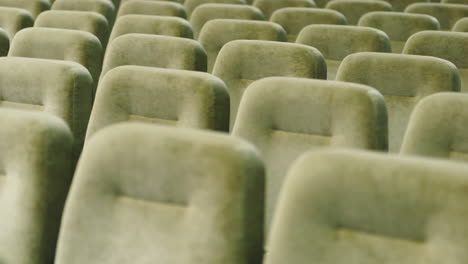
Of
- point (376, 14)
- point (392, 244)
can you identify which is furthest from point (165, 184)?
point (376, 14)

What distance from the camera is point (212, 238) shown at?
0.87 m

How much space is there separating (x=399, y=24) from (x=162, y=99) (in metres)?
1.17

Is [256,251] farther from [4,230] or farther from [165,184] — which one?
[4,230]

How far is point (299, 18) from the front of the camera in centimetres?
234

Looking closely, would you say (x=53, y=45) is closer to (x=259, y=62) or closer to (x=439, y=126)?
(x=259, y=62)

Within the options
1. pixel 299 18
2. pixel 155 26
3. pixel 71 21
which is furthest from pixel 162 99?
pixel 299 18

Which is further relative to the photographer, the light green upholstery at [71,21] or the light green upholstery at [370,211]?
the light green upholstery at [71,21]

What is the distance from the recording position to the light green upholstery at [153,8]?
251 cm

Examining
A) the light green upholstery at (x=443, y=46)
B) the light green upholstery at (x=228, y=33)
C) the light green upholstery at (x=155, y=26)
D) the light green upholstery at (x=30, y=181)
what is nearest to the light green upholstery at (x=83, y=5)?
the light green upholstery at (x=155, y=26)

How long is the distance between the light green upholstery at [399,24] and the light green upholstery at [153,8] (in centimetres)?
62

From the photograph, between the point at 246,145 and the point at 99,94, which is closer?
the point at 246,145

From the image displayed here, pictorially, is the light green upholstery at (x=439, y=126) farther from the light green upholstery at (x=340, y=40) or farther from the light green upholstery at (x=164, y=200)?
the light green upholstery at (x=340, y=40)

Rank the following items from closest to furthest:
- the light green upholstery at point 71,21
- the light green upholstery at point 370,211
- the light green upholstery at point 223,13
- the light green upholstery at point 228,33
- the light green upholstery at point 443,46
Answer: the light green upholstery at point 370,211 → the light green upholstery at point 443,46 → the light green upholstery at point 228,33 → the light green upholstery at point 71,21 → the light green upholstery at point 223,13

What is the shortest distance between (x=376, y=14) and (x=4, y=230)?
1530 millimetres
